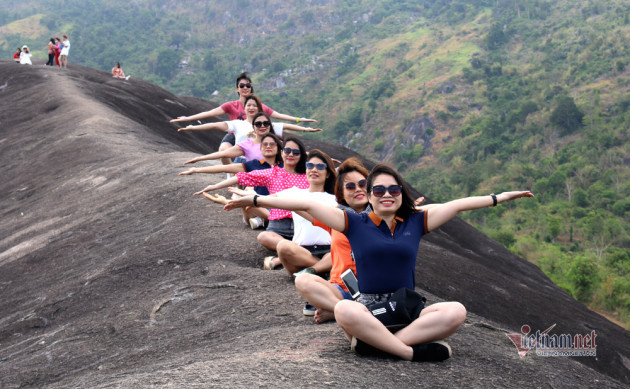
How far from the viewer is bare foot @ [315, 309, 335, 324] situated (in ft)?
21.1

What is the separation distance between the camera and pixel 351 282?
19.9ft

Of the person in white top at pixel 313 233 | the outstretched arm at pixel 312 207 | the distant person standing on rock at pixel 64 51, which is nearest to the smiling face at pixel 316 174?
the person in white top at pixel 313 233

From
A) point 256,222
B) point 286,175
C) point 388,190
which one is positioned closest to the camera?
point 388,190

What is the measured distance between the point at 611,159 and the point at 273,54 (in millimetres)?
68946

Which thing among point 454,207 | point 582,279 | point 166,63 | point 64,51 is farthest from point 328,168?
point 166,63

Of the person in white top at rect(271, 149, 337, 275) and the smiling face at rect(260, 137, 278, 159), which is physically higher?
the smiling face at rect(260, 137, 278, 159)

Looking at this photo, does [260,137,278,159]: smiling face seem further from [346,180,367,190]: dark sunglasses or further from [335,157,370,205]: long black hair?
[346,180,367,190]: dark sunglasses

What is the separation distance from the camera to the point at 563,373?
6219mm

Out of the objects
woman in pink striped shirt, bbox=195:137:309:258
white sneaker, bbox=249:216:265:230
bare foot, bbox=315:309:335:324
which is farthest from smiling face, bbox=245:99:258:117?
bare foot, bbox=315:309:335:324

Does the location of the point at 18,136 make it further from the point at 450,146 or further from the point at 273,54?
→ the point at 273,54

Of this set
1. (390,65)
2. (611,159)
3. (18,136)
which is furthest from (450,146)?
(18,136)

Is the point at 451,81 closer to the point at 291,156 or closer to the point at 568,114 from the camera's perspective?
the point at 568,114

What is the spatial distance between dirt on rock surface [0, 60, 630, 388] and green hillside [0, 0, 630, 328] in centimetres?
1711

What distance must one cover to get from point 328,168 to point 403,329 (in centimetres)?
237
